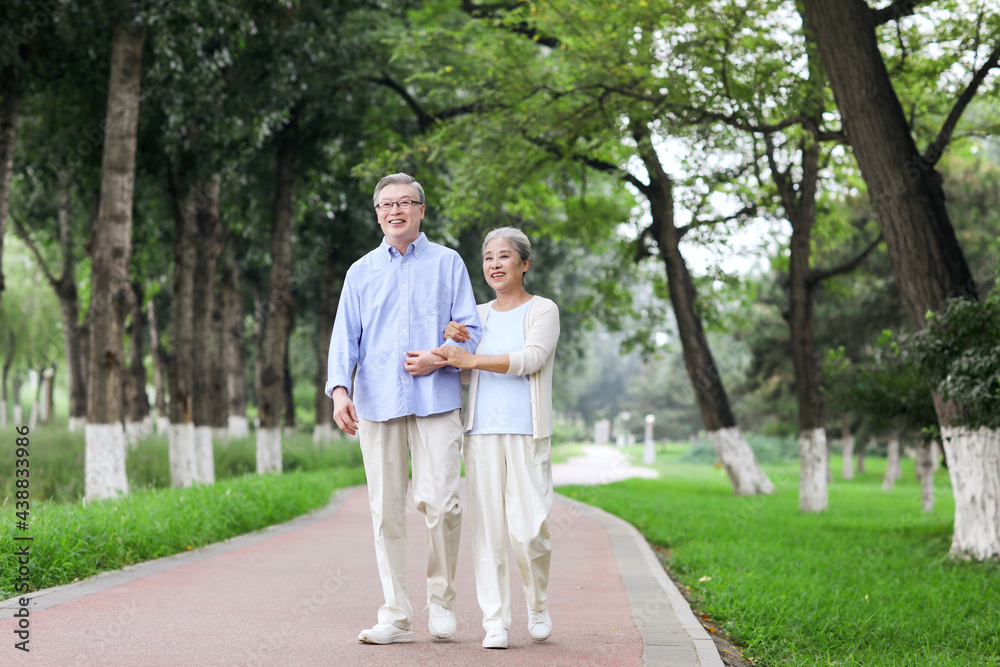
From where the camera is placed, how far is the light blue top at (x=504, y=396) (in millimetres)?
4574

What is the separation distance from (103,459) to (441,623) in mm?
7094

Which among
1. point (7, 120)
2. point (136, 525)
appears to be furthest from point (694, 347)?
point (136, 525)

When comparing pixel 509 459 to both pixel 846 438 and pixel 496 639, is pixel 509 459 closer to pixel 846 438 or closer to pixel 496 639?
pixel 496 639

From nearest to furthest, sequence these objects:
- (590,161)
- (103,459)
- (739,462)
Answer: (103,459), (590,161), (739,462)

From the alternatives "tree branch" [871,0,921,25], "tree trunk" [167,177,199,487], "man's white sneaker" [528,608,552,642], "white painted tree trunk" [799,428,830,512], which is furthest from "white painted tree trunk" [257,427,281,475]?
"man's white sneaker" [528,608,552,642]

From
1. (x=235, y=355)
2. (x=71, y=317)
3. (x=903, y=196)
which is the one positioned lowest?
(x=235, y=355)

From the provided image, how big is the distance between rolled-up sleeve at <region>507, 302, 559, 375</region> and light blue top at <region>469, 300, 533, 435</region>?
3.0 inches

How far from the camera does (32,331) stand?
34.7m

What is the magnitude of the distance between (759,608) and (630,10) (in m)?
8.37

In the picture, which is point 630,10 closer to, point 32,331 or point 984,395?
point 984,395

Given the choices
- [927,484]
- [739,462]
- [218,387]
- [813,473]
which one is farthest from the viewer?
[218,387]

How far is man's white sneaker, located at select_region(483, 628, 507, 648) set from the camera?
4484mm

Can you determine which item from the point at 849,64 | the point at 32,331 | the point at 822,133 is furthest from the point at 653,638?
the point at 32,331

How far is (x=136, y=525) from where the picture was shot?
23.6ft
